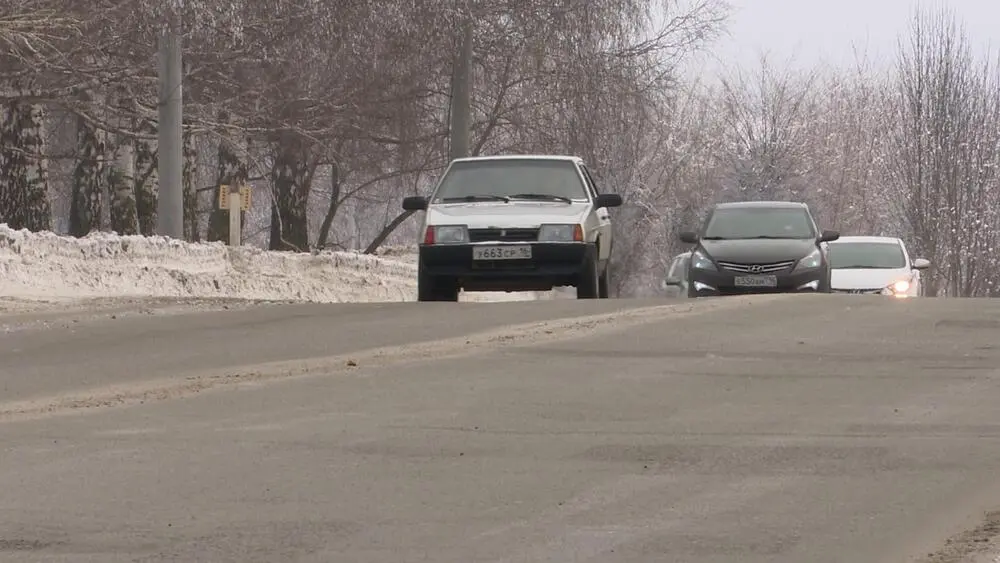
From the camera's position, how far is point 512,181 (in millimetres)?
22156

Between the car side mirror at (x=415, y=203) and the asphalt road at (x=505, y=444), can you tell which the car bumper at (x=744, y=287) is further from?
the asphalt road at (x=505, y=444)

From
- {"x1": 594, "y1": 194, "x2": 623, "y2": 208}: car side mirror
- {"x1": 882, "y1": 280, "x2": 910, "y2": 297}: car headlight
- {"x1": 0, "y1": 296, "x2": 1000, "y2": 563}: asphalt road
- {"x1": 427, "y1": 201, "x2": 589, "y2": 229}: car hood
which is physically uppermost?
{"x1": 594, "y1": 194, "x2": 623, "y2": 208}: car side mirror

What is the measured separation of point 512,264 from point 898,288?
872cm

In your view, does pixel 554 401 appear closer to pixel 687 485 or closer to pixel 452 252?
pixel 687 485

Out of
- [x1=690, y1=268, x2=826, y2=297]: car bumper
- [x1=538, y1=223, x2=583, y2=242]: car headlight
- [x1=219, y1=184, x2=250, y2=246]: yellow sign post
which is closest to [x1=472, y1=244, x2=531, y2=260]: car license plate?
[x1=538, y1=223, x2=583, y2=242]: car headlight

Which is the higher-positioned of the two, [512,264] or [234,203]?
[234,203]

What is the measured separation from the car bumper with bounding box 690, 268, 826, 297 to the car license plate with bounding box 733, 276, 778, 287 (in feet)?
0.13

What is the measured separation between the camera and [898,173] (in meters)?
78.9

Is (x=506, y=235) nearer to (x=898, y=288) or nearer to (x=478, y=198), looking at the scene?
(x=478, y=198)

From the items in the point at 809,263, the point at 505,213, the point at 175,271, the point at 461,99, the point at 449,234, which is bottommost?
the point at 175,271

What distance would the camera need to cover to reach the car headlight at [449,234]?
2094 cm

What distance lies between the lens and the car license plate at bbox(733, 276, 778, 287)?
2456cm

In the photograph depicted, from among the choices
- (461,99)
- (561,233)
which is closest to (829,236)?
(561,233)

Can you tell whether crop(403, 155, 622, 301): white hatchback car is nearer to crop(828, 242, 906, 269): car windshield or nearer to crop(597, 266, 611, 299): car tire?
crop(597, 266, 611, 299): car tire
